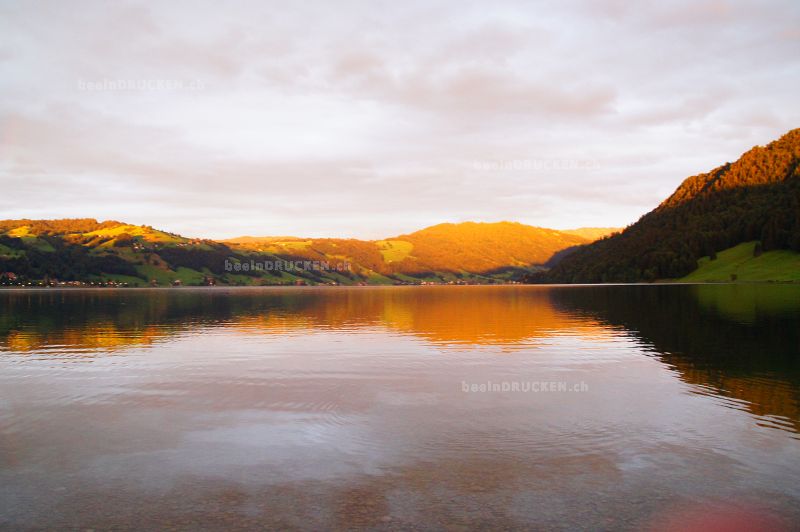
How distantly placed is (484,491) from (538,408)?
10.7 m

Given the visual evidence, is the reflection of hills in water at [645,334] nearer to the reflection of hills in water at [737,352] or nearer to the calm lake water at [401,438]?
the reflection of hills in water at [737,352]

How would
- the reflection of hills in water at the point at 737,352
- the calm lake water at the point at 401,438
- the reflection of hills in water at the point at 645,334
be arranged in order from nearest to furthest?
1. the calm lake water at the point at 401,438
2. the reflection of hills in water at the point at 737,352
3. the reflection of hills in water at the point at 645,334

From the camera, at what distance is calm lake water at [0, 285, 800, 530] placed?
44.4 feet

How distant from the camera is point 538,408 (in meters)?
24.5

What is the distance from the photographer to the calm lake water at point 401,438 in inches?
533

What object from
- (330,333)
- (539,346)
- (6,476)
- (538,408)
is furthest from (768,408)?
(330,333)

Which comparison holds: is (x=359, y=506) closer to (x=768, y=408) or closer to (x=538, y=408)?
(x=538, y=408)

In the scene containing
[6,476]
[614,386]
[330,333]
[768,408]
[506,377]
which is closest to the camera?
[6,476]

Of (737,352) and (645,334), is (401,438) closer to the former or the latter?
(737,352)

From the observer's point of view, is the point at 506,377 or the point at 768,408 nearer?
the point at 768,408

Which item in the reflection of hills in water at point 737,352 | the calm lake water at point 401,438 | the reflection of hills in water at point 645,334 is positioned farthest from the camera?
the reflection of hills in water at point 645,334

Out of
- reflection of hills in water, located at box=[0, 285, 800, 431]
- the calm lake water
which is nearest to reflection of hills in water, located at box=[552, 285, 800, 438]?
→ reflection of hills in water, located at box=[0, 285, 800, 431]

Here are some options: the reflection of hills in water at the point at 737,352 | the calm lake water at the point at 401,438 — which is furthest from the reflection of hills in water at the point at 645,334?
the calm lake water at the point at 401,438

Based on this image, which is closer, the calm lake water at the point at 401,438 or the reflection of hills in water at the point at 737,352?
the calm lake water at the point at 401,438
